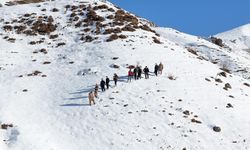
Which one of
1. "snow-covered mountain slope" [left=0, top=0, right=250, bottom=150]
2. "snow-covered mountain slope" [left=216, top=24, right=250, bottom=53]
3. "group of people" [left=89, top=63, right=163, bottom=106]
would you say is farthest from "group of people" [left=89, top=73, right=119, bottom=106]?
"snow-covered mountain slope" [left=216, top=24, right=250, bottom=53]

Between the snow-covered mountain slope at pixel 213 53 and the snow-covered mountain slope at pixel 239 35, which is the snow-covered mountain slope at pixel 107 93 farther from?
the snow-covered mountain slope at pixel 239 35

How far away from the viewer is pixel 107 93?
57.9 metres

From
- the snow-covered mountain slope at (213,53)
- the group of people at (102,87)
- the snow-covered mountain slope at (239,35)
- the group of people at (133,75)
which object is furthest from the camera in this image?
the snow-covered mountain slope at (239,35)

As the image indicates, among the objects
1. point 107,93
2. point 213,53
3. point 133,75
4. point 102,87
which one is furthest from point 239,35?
point 107,93

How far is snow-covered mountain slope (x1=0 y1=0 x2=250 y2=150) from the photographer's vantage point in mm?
48656

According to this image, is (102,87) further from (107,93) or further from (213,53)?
(213,53)

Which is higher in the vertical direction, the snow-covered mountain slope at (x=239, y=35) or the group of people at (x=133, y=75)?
the group of people at (x=133, y=75)

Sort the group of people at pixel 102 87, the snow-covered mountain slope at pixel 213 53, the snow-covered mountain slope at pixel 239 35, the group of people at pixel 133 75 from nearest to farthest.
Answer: the group of people at pixel 102 87 < the group of people at pixel 133 75 < the snow-covered mountain slope at pixel 213 53 < the snow-covered mountain slope at pixel 239 35

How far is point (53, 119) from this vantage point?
52688 mm

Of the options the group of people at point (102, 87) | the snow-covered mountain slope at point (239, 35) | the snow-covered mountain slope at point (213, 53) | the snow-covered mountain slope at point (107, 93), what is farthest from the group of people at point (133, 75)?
the snow-covered mountain slope at point (239, 35)

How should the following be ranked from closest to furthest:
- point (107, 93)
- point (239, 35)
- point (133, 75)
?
point (107, 93)
point (133, 75)
point (239, 35)

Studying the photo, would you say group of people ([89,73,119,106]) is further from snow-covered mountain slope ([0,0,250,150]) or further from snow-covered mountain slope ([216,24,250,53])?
snow-covered mountain slope ([216,24,250,53])

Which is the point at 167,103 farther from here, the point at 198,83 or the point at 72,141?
the point at 72,141

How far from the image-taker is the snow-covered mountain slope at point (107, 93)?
48656 millimetres
